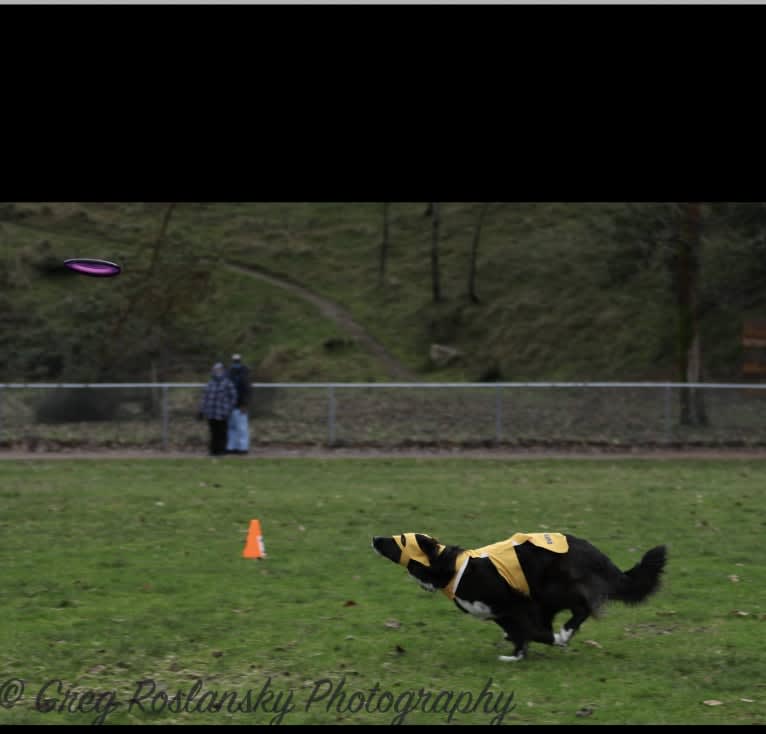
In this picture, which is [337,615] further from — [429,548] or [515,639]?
[515,639]

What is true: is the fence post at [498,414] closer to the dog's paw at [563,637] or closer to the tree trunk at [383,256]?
the dog's paw at [563,637]

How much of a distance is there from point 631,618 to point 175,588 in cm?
419

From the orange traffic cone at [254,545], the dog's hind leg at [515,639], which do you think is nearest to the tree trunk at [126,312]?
the orange traffic cone at [254,545]

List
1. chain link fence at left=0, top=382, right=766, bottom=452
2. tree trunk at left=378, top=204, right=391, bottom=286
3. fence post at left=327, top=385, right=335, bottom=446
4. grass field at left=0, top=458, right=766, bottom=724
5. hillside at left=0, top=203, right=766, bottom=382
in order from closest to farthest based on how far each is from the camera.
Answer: grass field at left=0, top=458, right=766, bottom=724 < chain link fence at left=0, top=382, right=766, bottom=452 < fence post at left=327, top=385, right=335, bottom=446 < hillside at left=0, top=203, right=766, bottom=382 < tree trunk at left=378, top=204, right=391, bottom=286

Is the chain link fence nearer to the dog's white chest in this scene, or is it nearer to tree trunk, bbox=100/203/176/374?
tree trunk, bbox=100/203/176/374

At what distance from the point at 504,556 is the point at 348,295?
127 ft

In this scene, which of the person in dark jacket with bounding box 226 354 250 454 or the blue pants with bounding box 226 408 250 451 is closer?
the person in dark jacket with bounding box 226 354 250 454

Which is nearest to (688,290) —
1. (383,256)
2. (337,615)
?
(337,615)

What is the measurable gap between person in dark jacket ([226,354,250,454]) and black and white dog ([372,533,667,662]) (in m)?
13.2

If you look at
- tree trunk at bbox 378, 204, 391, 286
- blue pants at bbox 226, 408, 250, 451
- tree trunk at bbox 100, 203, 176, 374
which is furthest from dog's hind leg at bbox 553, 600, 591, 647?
tree trunk at bbox 378, 204, 391, 286

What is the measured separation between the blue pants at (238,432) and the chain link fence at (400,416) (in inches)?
37.4

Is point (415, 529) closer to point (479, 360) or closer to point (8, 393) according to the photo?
point (8, 393)

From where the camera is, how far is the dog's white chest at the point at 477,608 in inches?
299

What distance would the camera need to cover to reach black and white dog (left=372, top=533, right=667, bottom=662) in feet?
24.9
